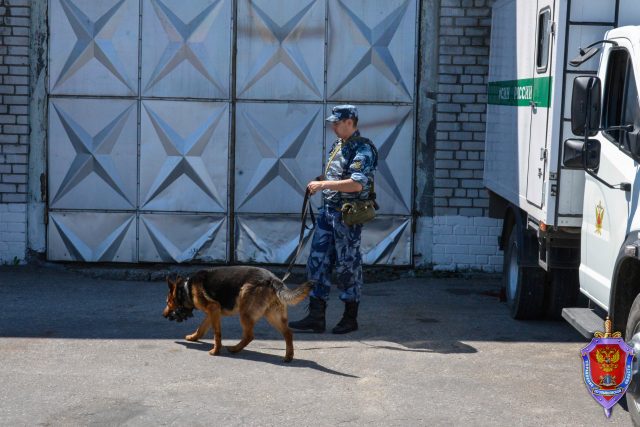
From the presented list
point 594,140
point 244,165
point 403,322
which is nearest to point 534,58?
point 594,140

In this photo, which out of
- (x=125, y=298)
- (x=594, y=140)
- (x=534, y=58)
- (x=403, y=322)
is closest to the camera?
(x=594, y=140)

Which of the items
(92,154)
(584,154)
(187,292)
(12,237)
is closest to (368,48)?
(92,154)

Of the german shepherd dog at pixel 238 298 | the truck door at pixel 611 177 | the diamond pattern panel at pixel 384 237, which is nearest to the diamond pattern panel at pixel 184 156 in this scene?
the diamond pattern panel at pixel 384 237

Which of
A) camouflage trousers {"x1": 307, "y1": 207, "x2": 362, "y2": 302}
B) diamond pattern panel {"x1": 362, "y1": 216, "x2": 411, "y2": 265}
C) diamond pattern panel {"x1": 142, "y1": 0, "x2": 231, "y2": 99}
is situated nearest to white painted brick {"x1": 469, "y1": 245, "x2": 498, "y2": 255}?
diamond pattern panel {"x1": 362, "y1": 216, "x2": 411, "y2": 265}

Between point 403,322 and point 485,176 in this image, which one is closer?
point 403,322

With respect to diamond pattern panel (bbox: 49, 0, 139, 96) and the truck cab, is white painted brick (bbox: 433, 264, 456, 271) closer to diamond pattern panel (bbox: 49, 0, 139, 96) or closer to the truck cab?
diamond pattern panel (bbox: 49, 0, 139, 96)

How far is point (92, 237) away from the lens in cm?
1109

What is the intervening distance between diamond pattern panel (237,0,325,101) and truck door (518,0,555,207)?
342cm

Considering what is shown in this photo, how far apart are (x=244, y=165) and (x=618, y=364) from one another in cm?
659

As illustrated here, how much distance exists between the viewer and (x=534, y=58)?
7.89 m

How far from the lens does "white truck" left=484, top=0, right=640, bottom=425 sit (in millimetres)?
6016

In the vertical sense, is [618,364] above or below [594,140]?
below

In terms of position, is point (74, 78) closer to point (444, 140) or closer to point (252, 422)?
point (444, 140)

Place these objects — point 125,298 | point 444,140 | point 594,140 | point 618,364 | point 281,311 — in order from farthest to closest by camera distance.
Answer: point 444,140
point 125,298
point 281,311
point 594,140
point 618,364
